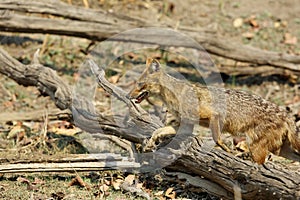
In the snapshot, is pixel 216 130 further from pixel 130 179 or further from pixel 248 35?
pixel 248 35

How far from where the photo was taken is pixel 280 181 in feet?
18.5

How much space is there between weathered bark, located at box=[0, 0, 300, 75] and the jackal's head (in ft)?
9.28

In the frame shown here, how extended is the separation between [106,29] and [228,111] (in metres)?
3.26

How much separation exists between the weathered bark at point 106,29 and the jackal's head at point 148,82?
2.83 meters

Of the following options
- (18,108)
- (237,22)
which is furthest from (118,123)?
(237,22)

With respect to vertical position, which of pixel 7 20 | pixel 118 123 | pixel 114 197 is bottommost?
pixel 114 197

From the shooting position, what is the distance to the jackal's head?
6480 mm

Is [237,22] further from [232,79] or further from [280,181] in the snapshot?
[280,181]

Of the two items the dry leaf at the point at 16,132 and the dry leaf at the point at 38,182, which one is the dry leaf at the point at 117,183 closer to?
the dry leaf at the point at 38,182

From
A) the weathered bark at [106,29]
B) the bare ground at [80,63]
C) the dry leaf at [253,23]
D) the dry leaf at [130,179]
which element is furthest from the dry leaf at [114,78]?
the dry leaf at [130,179]

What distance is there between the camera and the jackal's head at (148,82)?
6.48m

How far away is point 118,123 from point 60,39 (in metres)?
3.79

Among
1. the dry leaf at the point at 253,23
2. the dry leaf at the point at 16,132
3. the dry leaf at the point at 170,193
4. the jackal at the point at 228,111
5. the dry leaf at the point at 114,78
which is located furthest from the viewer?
the dry leaf at the point at 253,23

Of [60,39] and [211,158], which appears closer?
[211,158]
